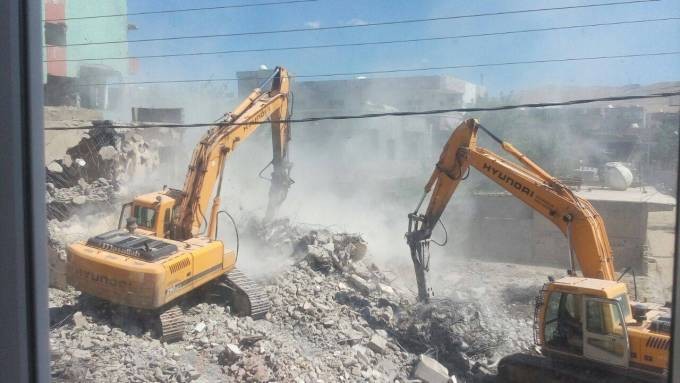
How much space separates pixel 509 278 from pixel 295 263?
509cm

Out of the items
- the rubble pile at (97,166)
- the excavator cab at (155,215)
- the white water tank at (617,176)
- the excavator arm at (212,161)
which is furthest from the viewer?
the rubble pile at (97,166)

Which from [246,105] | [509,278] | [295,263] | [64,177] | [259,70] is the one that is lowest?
[509,278]

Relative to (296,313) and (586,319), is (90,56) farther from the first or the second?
(586,319)

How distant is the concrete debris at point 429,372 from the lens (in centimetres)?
596

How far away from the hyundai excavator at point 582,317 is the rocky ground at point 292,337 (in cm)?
109

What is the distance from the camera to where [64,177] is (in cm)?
1062

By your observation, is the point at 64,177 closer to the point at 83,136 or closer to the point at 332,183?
the point at 83,136

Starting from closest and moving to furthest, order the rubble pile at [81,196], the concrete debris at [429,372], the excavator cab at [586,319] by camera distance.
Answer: the excavator cab at [586,319]
the concrete debris at [429,372]
the rubble pile at [81,196]

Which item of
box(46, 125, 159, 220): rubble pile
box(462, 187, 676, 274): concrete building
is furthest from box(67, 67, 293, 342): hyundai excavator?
box(462, 187, 676, 274): concrete building

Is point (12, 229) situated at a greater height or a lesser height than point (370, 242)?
greater

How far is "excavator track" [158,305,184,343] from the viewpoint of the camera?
6219 millimetres

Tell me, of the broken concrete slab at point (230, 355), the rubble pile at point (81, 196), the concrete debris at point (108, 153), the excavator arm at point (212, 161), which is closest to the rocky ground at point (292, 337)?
the broken concrete slab at point (230, 355)

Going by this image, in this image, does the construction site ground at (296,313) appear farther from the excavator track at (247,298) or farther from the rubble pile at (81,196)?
the excavator track at (247,298)

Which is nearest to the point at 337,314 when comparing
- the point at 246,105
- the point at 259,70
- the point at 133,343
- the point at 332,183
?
the point at 133,343
